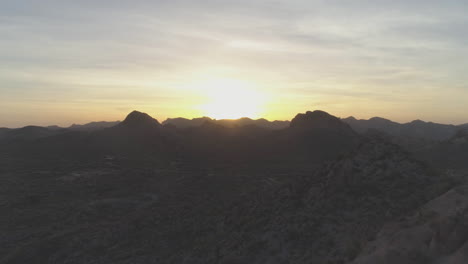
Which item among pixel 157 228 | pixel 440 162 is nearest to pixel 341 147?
pixel 440 162

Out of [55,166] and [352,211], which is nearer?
[352,211]

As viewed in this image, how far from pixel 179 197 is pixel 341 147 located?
175 ft

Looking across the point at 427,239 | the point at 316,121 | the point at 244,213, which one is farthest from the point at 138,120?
the point at 427,239

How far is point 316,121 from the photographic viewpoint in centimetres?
10256

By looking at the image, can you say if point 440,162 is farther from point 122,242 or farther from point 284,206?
point 122,242

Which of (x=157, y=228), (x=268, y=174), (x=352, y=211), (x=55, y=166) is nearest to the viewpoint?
(x=352, y=211)

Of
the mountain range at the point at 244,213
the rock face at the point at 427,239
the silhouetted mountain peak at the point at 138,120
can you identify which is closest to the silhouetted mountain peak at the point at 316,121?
the silhouetted mountain peak at the point at 138,120

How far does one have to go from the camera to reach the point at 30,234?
27.5 metres

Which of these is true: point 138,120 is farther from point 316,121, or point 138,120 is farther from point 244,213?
point 244,213

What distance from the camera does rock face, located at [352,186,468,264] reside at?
1190 cm

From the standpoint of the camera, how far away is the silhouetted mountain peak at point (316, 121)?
101 m

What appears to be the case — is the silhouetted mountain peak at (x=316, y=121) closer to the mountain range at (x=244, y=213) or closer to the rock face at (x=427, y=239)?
the mountain range at (x=244, y=213)

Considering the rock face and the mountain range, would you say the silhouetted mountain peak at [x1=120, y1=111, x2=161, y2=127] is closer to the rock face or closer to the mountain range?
the mountain range

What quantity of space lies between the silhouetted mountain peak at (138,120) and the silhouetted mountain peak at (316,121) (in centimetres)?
4270
